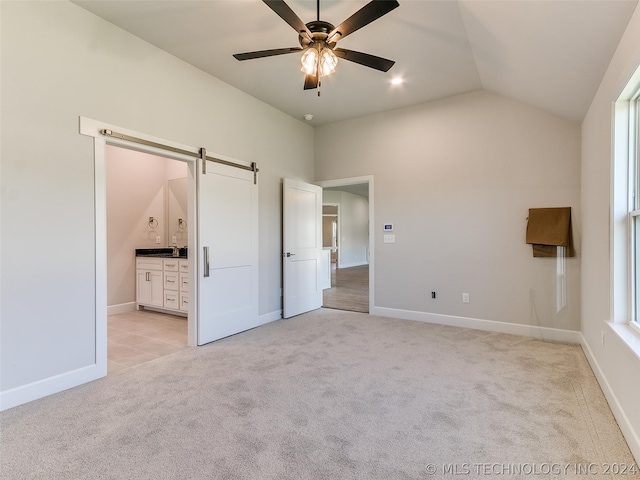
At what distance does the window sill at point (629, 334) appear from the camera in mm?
1781

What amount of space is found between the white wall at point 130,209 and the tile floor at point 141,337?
593 millimetres

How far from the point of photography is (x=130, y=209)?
5.41 meters

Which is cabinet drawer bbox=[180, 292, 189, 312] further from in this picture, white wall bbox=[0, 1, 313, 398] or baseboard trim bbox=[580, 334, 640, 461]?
baseboard trim bbox=[580, 334, 640, 461]

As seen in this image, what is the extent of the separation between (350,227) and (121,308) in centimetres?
798

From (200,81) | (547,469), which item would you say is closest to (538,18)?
(547,469)

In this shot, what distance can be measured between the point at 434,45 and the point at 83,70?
10.2ft

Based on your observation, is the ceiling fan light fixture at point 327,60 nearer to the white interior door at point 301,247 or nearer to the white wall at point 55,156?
the white wall at point 55,156

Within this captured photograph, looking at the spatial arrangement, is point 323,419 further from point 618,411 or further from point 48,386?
point 48,386

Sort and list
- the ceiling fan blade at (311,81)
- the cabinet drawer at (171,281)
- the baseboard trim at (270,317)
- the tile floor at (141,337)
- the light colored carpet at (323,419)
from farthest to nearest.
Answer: the cabinet drawer at (171,281) < the baseboard trim at (270,317) < the tile floor at (141,337) < the ceiling fan blade at (311,81) < the light colored carpet at (323,419)

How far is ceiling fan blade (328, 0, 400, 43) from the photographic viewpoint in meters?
1.83

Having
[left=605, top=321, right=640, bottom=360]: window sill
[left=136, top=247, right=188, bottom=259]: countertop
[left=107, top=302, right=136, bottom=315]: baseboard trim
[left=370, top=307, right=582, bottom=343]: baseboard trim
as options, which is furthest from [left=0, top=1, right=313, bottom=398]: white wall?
[left=605, top=321, right=640, bottom=360]: window sill

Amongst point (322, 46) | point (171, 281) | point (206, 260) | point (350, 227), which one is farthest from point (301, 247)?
point (350, 227)

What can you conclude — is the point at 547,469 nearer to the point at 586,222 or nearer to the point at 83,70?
the point at 586,222

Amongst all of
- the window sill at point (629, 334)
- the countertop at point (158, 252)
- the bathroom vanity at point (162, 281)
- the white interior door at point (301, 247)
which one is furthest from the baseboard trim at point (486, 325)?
A: the countertop at point (158, 252)
